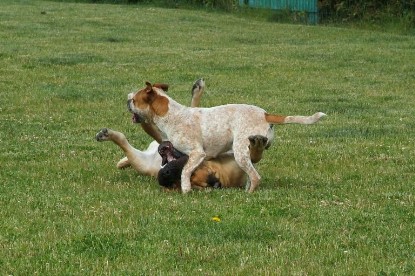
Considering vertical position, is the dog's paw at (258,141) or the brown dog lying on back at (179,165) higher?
the dog's paw at (258,141)

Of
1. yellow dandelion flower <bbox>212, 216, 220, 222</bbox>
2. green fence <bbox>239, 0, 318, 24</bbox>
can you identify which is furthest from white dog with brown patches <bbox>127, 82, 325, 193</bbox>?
green fence <bbox>239, 0, 318, 24</bbox>

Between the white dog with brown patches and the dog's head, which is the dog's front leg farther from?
the dog's head

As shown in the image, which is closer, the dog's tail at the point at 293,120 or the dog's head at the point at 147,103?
the dog's tail at the point at 293,120

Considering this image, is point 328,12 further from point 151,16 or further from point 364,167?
point 364,167

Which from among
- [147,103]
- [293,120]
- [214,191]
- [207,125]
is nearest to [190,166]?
[214,191]

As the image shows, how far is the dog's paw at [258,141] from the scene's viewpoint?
8820 mm

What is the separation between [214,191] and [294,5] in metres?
24.4

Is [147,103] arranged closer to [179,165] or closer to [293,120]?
[179,165]

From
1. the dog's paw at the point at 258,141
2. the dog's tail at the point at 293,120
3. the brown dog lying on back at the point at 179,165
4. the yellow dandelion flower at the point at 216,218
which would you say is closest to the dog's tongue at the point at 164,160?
the brown dog lying on back at the point at 179,165

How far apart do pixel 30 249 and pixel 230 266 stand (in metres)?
1.42

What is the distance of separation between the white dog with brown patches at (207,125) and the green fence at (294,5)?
74.6 feet

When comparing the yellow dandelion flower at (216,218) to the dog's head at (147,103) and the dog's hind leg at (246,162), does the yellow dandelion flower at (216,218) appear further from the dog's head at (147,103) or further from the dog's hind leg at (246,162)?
the dog's head at (147,103)

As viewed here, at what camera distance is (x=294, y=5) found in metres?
32.7

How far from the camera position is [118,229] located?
285 inches
